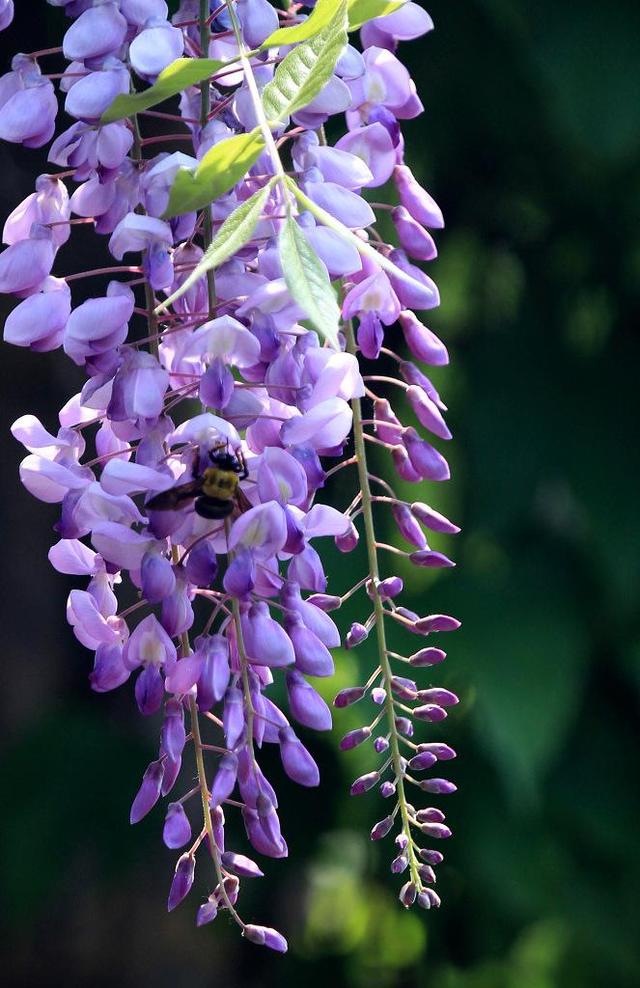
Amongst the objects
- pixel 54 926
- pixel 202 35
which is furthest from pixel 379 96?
pixel 54 926

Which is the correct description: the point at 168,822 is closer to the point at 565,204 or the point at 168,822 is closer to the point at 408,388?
the point at 408,388

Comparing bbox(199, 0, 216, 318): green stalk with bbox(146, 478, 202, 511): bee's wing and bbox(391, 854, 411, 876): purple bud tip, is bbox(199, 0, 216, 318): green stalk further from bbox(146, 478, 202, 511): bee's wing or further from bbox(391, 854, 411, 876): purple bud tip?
bbox(391, 854, 411, 876): purple bud tip

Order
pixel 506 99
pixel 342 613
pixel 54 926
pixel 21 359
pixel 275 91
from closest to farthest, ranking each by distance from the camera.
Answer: pixel 275 91 → pixel 342 613 → pixel 506 99 → pixel 21 359 → pixel 54 926

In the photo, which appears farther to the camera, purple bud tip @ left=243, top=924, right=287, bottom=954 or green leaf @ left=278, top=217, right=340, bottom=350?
purple bud tip @ left=243, top=924, right=287, bottom=954

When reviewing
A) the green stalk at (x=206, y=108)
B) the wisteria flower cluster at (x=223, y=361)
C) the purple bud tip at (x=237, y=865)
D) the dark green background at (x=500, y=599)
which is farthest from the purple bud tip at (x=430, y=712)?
the dark green background at (x=500, y=599)

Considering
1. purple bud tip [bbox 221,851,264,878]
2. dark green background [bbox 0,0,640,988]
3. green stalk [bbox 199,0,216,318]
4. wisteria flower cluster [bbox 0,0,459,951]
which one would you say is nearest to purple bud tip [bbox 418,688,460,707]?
wisteria flower cluster [bbox 0,0,459,951]

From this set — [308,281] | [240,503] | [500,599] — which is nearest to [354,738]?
[240,503]

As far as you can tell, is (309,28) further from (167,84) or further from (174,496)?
(174,496)
